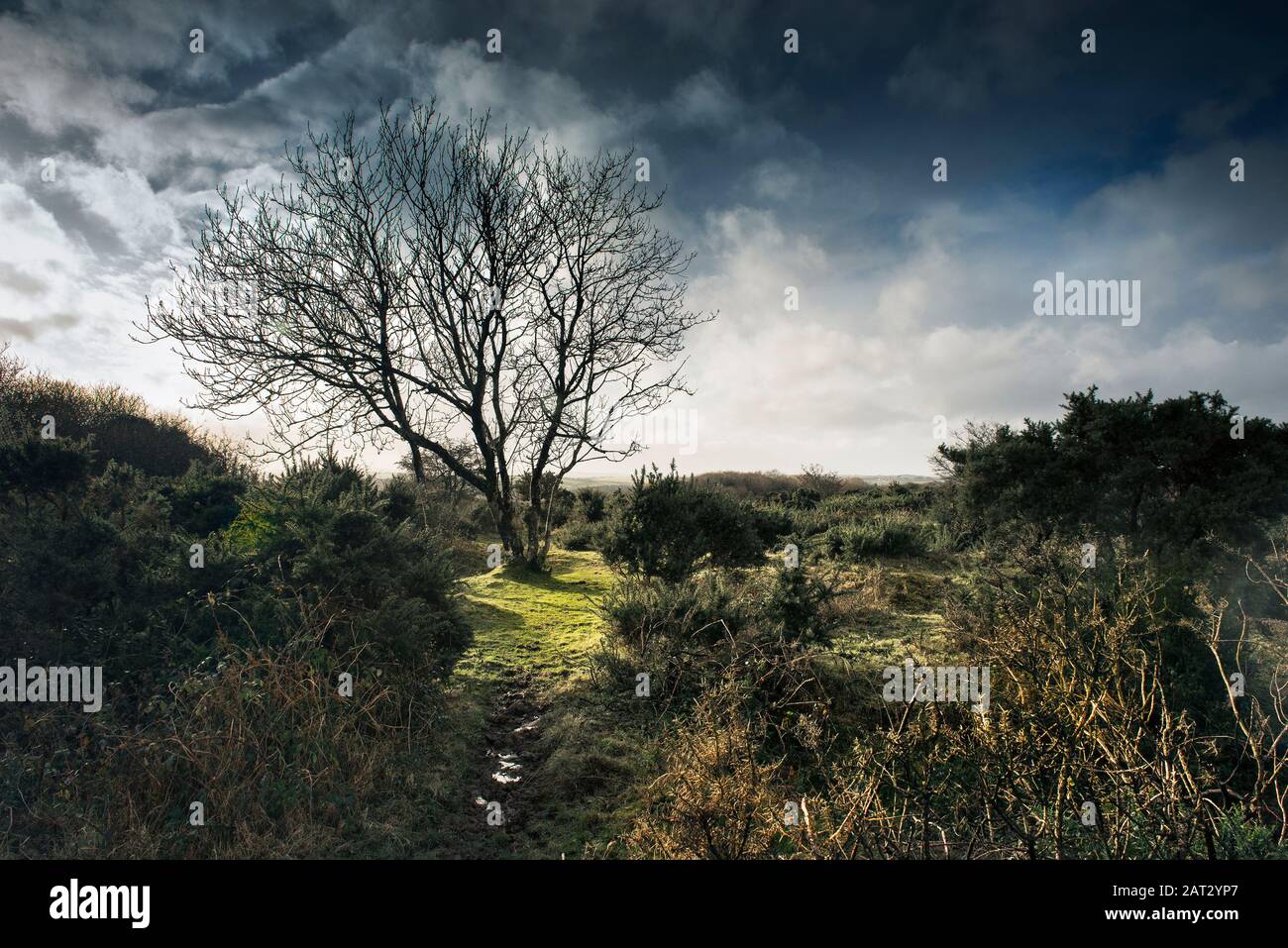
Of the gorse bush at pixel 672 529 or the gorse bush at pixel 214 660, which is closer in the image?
the gorse bush at pixel 214 660

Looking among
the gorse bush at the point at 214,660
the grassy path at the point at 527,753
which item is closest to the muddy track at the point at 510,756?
the grassy path at the point at 527,753

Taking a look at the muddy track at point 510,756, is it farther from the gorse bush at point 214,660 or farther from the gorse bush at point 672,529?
the gorse bush at point 672,529

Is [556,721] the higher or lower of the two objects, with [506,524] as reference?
lower

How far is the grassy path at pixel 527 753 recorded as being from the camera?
3840mm

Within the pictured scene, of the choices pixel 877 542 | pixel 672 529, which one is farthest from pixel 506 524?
pixel 877 542

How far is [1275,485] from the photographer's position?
806cm

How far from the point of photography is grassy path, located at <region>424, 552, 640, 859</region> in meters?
3.84

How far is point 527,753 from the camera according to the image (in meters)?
5.04

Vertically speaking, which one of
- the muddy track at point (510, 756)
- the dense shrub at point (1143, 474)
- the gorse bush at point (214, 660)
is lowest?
the muddy track at point (510, 756)

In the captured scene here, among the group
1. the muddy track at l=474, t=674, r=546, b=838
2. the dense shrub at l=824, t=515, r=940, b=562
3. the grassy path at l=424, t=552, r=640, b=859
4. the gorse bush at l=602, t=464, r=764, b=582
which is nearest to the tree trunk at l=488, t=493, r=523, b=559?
the grassy path at l=424, t=552, r=640, b=859

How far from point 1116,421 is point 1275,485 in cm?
202

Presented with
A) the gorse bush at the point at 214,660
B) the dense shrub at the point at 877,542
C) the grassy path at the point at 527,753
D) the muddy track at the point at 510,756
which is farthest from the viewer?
the dense shrub at the point at 877,542

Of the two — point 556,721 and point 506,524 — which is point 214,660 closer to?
point 556,721
